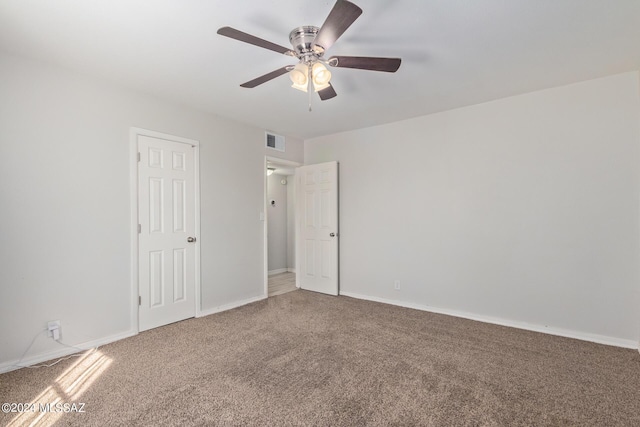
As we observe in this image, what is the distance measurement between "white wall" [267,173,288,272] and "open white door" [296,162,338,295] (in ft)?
4.26

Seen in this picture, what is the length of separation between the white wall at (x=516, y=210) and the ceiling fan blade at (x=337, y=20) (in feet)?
8.14

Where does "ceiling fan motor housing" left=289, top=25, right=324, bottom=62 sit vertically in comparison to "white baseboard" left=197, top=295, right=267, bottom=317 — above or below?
above

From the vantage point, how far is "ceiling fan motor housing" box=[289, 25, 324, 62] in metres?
1.98

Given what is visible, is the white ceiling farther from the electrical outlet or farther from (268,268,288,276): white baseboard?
(268,268,288,276): white baseboard

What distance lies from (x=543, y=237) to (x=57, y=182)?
466 cm

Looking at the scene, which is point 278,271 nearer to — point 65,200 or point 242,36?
point 65,200

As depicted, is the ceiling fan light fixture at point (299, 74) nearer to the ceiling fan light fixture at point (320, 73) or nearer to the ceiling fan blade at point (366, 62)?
the ceiling fan light fixture at point (320, 73)

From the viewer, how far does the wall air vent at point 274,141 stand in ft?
14.8

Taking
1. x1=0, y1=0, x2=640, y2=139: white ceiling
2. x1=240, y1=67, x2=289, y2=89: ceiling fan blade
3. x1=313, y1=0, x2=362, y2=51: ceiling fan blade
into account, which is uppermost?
x1=0, y1=0, x2=640, y2=139: white ceiling

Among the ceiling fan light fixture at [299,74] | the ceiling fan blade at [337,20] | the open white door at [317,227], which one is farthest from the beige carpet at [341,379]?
the ceiling fan blade at [337,20]

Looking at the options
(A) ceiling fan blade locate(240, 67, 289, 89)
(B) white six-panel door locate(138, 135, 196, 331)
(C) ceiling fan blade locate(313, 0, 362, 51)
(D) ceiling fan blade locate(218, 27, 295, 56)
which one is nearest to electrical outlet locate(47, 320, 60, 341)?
(B) white six-panel door locate(138, 135, 196, 331)

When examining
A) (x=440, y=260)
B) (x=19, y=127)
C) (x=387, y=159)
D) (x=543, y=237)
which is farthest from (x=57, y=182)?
(x=543, y=237)

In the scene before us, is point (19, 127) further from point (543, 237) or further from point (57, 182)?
point (543, 237)

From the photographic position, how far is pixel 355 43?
222 cm
